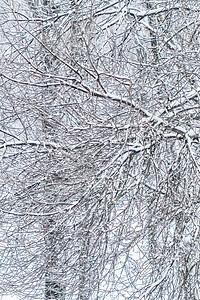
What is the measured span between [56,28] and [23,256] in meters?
2.56

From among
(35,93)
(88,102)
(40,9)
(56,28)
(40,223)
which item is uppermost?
(40,9)

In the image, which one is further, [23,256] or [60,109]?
[23,256]

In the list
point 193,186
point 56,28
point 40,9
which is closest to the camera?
point 193,186

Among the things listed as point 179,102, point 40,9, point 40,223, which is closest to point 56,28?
point 40,9

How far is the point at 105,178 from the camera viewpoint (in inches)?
175

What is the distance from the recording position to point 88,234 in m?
4.75

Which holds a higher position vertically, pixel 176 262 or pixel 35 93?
pixel 35 93

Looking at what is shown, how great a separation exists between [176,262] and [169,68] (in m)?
1.89

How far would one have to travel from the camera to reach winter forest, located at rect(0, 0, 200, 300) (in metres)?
4.52

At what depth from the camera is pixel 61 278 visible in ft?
16.5

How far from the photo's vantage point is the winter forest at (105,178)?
452 centimetres

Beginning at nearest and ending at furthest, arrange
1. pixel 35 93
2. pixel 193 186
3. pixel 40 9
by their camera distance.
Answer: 1. pixel 193 186
2. pixel 35 93
3. pixel 40 9

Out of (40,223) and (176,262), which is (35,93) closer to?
(40,223)

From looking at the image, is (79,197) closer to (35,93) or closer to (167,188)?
(167,188)
